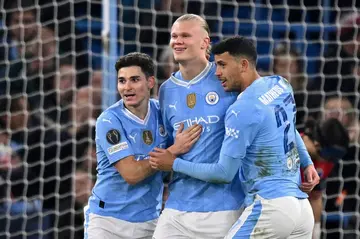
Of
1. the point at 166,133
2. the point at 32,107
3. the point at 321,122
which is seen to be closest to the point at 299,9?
the point at 321,122

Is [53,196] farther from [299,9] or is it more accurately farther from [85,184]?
[299,9]

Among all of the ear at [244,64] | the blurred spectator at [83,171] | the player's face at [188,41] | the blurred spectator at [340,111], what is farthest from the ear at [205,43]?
the blurred spectator at [340,111]

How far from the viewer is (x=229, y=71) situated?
516cm

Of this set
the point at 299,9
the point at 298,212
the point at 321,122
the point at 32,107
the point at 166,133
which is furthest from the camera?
the point at 299,9

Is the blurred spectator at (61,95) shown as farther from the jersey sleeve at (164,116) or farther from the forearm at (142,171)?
the forearm at (142,171)

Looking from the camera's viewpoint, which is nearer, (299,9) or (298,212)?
(298,212)

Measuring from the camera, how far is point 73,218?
772 centimetres

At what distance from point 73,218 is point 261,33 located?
99.0 inches

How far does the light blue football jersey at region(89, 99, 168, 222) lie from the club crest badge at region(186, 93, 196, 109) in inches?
11.2

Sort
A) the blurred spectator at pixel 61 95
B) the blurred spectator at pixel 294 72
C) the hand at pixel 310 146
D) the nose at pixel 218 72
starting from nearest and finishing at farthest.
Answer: the nose at pixel 218 72 → the hand at pixel 310 146 → the blurred spectator at pixel 61 95 → the blurred spectator at pixel 294 72

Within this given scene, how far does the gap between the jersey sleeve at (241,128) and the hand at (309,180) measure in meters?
0.47

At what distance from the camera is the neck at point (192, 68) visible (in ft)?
17.6

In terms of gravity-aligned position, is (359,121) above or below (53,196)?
above

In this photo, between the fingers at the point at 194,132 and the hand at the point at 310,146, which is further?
the hand at the point at 310,146
